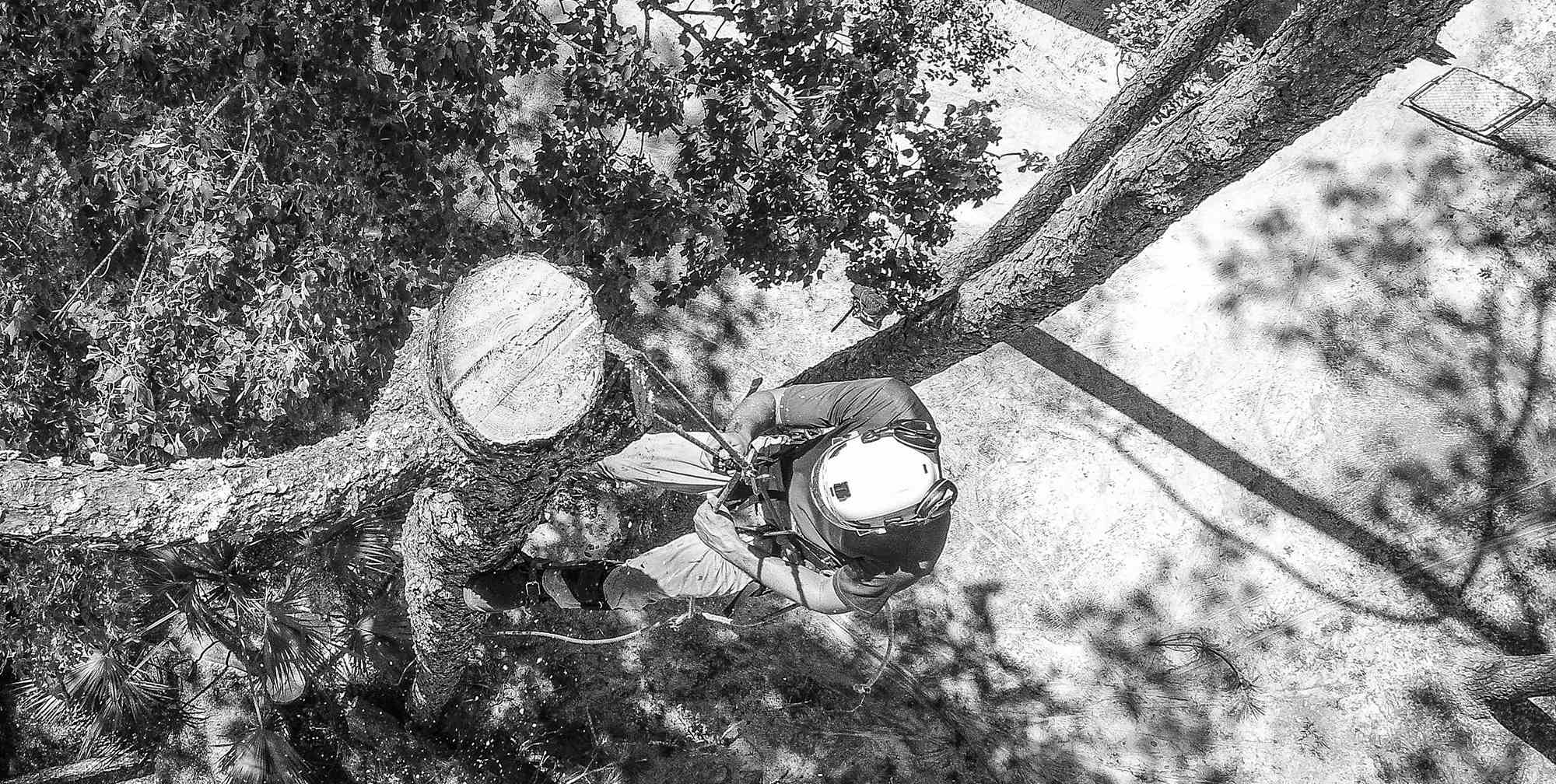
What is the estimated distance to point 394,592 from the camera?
6.35 meters

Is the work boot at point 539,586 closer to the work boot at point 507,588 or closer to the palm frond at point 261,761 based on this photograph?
the work boot at point 507,588

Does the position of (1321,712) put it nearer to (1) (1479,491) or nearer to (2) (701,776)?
(1) (1479,491)

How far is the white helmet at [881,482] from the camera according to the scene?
3719mm

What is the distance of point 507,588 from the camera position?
15.2 feet

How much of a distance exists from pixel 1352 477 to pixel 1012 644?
295 cm

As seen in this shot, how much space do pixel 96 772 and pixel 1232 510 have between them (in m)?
9.49

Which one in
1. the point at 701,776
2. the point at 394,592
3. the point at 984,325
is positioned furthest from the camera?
the point at 701,776

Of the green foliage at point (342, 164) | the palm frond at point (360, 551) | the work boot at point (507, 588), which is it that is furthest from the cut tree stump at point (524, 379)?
the palm frond at point (360, 551)

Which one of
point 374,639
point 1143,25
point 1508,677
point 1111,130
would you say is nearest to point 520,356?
point 374,639

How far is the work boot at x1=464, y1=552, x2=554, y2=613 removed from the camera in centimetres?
454

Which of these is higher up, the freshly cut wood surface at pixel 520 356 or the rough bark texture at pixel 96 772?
the freshly cut wood surface at pixel 520 356

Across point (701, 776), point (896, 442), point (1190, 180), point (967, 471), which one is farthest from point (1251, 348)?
point (701, 776)

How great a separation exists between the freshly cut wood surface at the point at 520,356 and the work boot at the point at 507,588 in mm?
2010

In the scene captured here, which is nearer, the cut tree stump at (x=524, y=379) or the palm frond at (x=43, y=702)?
the cut tree stump at (x=524, y=379)
